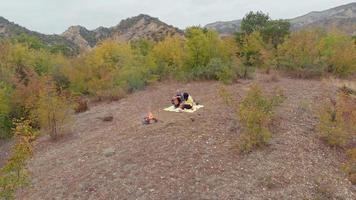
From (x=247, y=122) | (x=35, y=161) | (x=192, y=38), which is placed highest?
(x=192, y=38)

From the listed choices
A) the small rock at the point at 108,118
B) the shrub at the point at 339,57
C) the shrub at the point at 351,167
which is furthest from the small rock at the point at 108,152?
the shrub at the point at 339,57

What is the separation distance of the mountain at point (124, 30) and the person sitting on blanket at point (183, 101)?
5708 cm

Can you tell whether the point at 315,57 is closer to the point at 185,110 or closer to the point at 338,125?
the point at 185,110

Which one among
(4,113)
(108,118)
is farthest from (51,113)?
(4,113)

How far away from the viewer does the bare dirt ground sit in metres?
8.55

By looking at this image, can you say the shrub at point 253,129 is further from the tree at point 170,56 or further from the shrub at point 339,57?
the tree at point 170,56

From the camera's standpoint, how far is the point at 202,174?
9.12m

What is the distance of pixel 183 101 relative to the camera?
14539 millimetres

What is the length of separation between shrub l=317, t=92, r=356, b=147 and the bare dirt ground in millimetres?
271

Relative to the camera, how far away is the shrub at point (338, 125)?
10305mm

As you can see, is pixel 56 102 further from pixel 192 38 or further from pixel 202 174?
pixel 192 38

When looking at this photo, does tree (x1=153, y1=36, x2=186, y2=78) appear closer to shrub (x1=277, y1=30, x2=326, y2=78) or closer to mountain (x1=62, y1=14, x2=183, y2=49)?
shrub (x1=277, y1=30, x2=326, y2=78)

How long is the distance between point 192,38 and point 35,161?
12.8 meters

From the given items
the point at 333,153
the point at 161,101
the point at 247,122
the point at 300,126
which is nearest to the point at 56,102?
the point at 161,101
